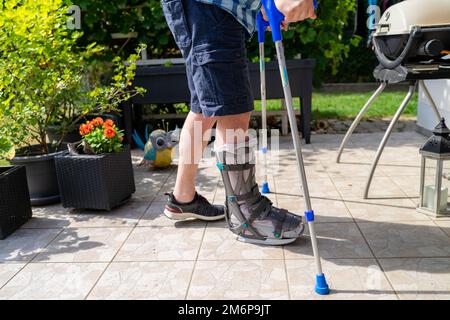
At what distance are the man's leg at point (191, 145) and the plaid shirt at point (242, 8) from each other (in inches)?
20.0

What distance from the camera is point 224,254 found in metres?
2.00

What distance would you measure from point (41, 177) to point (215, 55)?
4.92 feet

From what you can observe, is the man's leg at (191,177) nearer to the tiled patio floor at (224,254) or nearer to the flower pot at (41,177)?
the tiled patio floor at (224,254)

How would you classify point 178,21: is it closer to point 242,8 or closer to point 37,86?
point 242,8

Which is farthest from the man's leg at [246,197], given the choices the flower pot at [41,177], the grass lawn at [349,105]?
the grass lawn at [349,105]

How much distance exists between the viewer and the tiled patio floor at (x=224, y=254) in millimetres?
1699

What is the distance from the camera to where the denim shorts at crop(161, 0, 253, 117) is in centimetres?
Result: 185

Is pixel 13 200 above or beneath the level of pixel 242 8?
beneath

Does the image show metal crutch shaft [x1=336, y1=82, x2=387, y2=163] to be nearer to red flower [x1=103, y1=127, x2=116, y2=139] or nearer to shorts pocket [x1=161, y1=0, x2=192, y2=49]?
shorts pocket [x1=161, y1=0, x2=192, y2=49]

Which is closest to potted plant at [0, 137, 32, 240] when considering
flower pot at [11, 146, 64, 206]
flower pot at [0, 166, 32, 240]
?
flower pot at [0, 166, 32, 240]

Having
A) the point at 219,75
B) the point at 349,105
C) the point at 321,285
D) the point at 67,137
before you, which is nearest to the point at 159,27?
the point at 67,137

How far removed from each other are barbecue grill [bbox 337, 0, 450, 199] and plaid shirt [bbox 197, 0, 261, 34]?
842 mm
